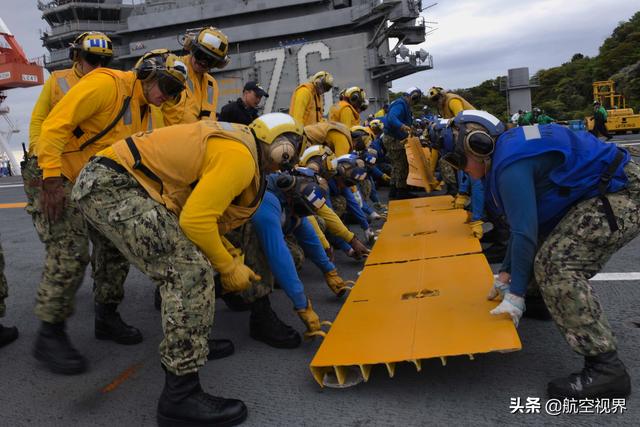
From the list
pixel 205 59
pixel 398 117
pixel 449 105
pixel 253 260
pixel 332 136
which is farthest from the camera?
pixel 398 117

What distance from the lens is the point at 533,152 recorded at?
2.24 m

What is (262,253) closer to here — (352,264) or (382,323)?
(382,323)

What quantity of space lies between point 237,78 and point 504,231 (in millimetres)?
28489

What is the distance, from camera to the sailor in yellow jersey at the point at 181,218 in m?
2.10

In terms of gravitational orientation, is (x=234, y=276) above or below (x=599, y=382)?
above

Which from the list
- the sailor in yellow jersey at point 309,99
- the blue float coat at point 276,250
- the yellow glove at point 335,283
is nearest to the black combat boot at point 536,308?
the yellow glove at point 335,283

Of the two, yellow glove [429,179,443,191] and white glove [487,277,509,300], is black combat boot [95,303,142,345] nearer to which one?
white glove [487,277,509,300]

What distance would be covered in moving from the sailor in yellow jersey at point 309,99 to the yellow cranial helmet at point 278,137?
12.4 feet

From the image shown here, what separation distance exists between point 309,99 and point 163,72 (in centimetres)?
367

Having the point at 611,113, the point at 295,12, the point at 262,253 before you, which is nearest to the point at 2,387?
the point at 262,253

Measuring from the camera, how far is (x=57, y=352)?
2777 mm

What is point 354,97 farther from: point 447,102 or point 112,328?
point 112,328

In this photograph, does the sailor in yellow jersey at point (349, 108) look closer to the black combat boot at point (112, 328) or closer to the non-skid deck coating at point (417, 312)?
the non-skid deck coating at point (417, 312)

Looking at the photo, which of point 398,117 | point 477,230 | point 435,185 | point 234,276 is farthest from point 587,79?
point 234,276
